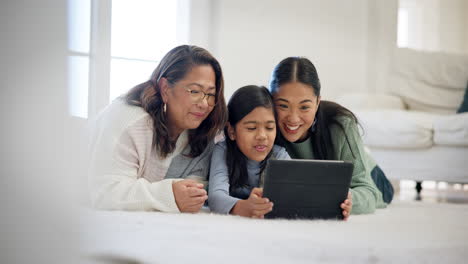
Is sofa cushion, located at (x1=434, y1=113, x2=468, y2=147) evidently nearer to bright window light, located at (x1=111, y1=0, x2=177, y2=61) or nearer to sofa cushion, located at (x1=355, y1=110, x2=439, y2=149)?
sofa cushion, located at (x1=355, y1=110, x2=439, y2=149)

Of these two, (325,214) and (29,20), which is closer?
(29,20)

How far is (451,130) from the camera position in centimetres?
228

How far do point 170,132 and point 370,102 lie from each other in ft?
5.71

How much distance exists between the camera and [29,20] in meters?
0.32

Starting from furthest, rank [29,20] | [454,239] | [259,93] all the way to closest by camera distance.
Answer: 1. [259,93]
2. [454,239]
3. [29,20]

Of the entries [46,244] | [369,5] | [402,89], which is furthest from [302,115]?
[369,5]

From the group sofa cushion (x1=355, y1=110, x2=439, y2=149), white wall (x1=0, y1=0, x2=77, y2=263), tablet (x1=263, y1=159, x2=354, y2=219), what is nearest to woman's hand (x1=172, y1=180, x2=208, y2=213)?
tablet (x1=263, y1=159, x2=354, y2=219)

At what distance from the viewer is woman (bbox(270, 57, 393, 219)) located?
137 cm

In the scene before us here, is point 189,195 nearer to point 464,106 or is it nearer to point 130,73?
point 130,73

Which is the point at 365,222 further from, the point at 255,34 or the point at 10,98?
the point at 255,34

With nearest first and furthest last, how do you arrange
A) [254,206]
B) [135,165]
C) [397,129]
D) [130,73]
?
[254,206], [135,165], [397,129], [130,73]

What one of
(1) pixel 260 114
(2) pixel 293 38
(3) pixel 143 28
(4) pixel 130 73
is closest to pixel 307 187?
(1) pixel 260 114

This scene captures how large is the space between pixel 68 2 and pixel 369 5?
11.3 ft

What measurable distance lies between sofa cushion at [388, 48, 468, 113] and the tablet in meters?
1.93
